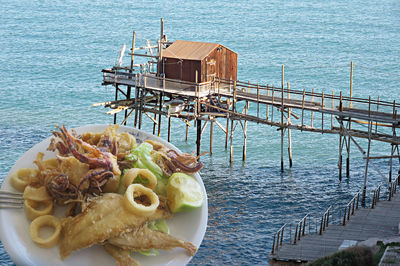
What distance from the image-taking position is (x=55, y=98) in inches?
2822

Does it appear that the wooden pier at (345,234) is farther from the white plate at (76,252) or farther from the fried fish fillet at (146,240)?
the fried fish fillet at (146,240)

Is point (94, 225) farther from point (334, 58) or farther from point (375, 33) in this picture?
point (375, 33)

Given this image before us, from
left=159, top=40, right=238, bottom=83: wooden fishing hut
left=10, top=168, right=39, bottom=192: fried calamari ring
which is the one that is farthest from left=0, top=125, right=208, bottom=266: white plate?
left=159, top=40, right=238, bottom=83: wooden fishing hut

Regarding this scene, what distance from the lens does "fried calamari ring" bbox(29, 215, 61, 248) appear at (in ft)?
32.1

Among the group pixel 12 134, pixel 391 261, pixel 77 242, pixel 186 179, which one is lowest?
pixel 12 134

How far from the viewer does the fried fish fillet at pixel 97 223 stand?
9.51 metres

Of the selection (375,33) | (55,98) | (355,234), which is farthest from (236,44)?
(355,234)

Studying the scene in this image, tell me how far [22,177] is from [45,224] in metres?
1.00

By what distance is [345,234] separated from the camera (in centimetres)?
3141

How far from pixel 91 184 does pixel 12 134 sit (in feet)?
156

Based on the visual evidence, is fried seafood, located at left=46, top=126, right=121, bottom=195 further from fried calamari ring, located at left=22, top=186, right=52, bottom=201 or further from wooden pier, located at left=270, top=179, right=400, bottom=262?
wooden pier, located at left=270, top=179, right=400, bottom=262

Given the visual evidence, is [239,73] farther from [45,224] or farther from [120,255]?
[120,255]

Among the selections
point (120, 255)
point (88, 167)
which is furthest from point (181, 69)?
point (120, 255)

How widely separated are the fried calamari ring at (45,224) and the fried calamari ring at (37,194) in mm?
302
